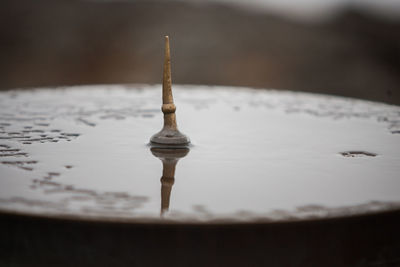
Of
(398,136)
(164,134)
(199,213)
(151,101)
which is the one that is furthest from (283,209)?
(151,101)

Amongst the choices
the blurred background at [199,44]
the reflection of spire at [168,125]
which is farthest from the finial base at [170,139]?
the blurred background at [199,44]

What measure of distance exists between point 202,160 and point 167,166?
0.10 metres

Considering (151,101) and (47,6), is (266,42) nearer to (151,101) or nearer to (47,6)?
(47,6)

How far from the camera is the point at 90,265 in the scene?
2.93 feet

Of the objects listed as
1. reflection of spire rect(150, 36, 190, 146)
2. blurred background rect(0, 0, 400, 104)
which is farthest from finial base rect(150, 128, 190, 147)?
blurred background rect(0, 0, 400, 104)

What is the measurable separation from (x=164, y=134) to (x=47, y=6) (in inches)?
219

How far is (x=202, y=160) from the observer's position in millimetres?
1275

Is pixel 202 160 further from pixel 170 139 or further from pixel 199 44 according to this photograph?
pixel 199 44

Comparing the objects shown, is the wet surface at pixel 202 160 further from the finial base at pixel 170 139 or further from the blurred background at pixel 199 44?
the blurred background at pixel 199 44

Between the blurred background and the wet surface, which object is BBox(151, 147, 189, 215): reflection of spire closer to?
the wet surface

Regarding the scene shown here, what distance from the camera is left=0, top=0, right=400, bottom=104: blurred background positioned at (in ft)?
18.3

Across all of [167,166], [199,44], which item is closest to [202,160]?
[167,166]

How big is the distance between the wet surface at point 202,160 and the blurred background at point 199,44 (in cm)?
346

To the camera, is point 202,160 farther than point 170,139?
No
